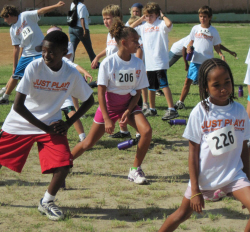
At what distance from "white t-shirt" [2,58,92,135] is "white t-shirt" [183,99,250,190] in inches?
56.0

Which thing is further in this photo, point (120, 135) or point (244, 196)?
point (120, 135)

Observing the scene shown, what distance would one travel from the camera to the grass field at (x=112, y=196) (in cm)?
379

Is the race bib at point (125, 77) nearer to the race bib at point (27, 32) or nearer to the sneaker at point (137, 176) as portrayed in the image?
the sneaker at point (137, 176)

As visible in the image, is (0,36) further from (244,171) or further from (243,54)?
(244,171)

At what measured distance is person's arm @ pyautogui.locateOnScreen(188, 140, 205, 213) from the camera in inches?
116

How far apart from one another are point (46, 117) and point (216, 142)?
5.70ft

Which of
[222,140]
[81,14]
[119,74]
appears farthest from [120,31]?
[81,14]

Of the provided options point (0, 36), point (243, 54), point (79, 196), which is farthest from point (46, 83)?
point (0, 36)

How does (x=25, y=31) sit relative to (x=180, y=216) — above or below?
above

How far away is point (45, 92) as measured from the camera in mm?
3990

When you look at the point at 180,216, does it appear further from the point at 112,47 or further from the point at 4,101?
the point at 4,101

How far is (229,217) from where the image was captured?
3.92 meters

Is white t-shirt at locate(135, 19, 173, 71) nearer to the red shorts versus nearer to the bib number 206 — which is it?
the red shorts

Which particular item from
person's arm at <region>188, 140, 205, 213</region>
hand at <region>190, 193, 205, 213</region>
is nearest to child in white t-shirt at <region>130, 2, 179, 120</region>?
person's arm at <region>188, 140, 205, 213</region>
